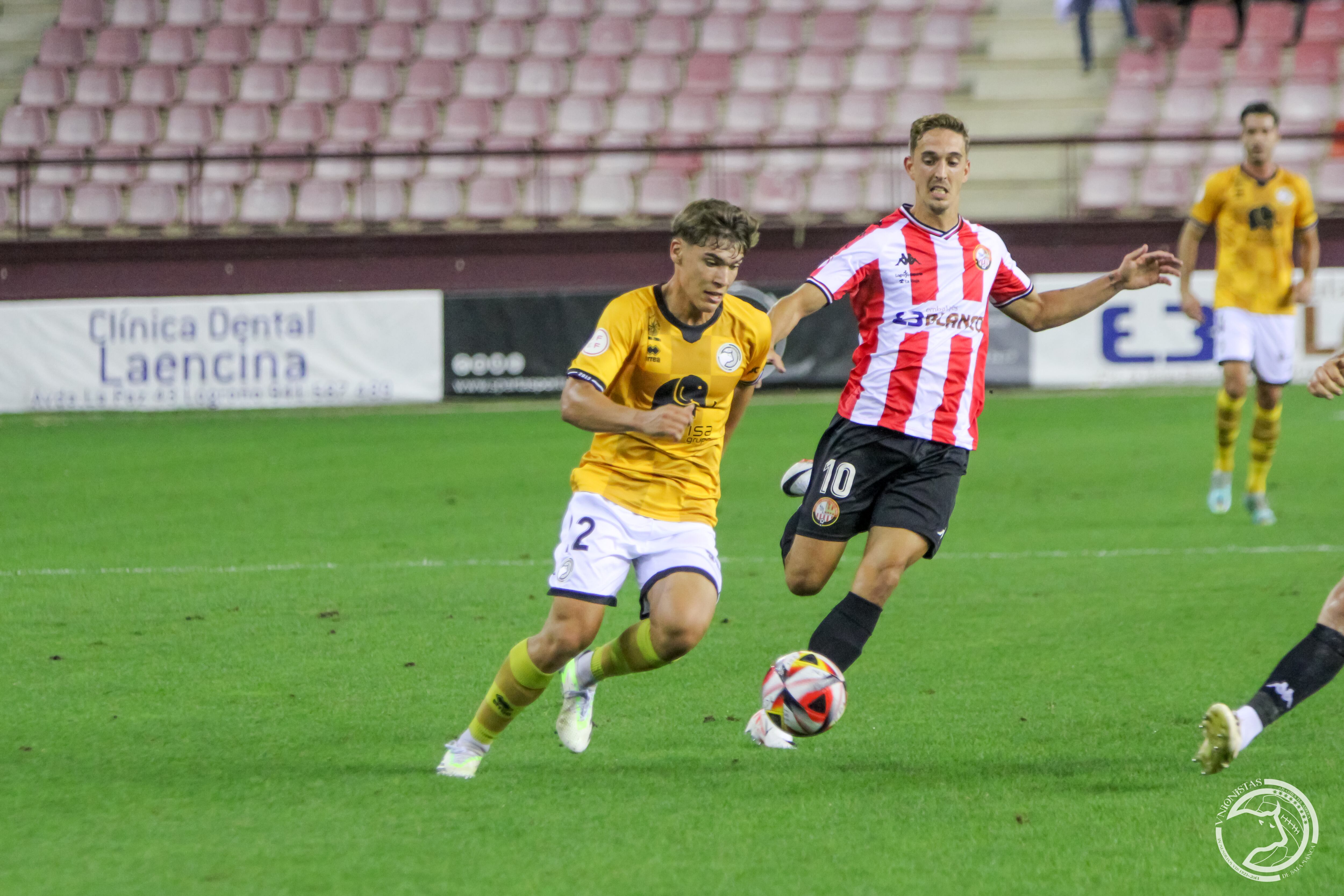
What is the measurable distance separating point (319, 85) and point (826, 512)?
18.5 metres

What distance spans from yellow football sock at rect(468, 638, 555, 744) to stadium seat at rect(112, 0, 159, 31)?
21111 millimetres

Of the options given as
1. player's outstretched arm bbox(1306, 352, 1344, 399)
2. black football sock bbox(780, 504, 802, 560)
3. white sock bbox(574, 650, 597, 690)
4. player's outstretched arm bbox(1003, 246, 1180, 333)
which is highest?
player's outstretched arm bbox(1003, 246, 1180, 333)

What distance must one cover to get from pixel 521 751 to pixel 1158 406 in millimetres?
12511

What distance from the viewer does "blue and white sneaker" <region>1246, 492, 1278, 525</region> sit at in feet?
32.0

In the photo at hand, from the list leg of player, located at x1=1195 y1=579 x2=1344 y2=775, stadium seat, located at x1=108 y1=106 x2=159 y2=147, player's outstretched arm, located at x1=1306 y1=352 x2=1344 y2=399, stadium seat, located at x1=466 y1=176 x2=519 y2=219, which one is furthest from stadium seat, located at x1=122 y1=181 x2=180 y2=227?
leg of player, located at x1=1195 y1=579 x2=1344 y2=775

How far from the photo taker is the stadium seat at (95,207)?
2009cm

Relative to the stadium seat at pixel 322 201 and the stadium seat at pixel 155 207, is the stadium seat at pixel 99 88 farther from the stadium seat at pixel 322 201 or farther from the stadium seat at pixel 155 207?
the stadium seat at pixel 322 201

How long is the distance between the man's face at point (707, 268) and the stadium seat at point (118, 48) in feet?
66.6

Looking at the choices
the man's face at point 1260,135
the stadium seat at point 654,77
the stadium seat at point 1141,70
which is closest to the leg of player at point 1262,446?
the man's face at point 1260,135

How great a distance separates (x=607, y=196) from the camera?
19.9 meters

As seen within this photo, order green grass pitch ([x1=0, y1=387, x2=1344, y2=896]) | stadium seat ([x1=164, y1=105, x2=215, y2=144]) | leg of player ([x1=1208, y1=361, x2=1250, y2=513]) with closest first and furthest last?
green grass pitch ([x1=0, y1=387, x2=1344, y2=896]) → leg of player ([x1=1208, y1=361, x2=1250, y2=513]) → stadium seat ([x1=164, y1=105, x2=215, y2=144])

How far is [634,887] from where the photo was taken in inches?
145

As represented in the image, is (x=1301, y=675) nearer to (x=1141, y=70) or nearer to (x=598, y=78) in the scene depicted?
(x=1141, y=70)

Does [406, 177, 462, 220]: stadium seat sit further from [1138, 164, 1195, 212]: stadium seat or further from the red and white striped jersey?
the red and white striped jersey
